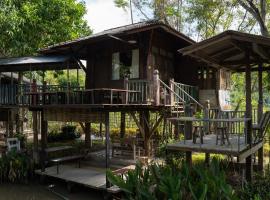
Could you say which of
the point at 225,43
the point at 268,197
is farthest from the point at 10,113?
the point at 268,197

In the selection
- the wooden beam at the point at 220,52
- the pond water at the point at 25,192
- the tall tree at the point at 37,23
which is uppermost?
the tall tree at the point at 37,23

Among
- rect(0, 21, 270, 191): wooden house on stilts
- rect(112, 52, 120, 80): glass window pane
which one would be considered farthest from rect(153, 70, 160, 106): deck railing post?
rect(112, 52, 120, 80): glass window pane

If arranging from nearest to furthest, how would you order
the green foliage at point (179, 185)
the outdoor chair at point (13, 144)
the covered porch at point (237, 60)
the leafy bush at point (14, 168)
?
1. the green foliage at point (179, 185)
2. the covered porch at point (237, 60)
3. the leafy bush at point (14, 168)
4. the outdoor chair at point (13, 144)

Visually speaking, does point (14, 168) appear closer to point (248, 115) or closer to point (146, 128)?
point (146, 128)

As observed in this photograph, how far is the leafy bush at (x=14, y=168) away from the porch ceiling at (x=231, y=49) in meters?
8.97

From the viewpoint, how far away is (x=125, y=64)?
16438 millimetres

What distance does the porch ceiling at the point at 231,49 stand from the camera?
31.2ft

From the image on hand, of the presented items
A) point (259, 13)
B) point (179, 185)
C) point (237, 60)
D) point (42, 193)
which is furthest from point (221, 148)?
point (259, 13)

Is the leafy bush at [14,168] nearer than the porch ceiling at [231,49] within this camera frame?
No

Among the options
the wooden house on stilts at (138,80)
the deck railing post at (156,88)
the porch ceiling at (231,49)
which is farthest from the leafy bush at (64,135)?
the porch ceiling at (231,49)

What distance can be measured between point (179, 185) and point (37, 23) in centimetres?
1760

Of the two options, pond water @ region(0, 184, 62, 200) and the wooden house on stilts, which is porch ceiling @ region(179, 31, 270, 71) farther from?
pond water @ region(0, 184, 62, 200)

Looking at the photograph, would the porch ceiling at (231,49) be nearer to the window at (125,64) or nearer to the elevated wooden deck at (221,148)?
the elevated wooden deck at (221,148)

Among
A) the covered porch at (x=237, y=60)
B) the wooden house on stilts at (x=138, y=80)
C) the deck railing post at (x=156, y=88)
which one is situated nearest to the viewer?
the covered porch at (x=237, y=60)
